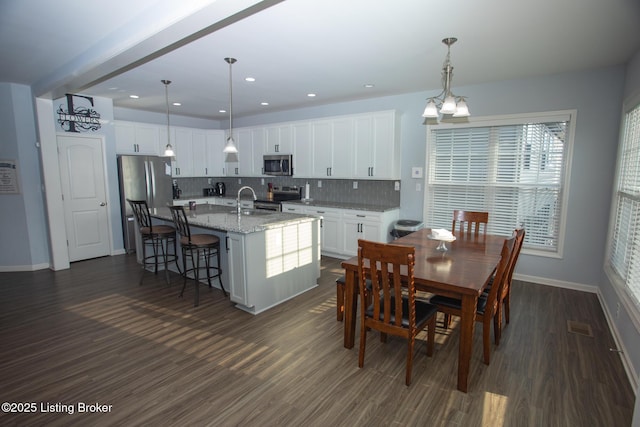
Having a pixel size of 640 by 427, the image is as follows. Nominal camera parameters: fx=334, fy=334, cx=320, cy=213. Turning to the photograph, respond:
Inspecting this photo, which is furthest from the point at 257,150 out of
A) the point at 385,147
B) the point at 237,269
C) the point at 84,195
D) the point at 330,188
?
the point at 237,269

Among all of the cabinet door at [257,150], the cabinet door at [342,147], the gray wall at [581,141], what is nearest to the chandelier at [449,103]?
the gray wall at [581,141]

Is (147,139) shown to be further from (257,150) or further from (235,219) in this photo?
(235,219)

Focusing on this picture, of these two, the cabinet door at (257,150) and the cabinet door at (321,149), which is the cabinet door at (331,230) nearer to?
the cabinet door at (321,149)

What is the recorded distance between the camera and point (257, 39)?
298 centimetres

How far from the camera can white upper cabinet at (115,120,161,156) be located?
5.95 meters

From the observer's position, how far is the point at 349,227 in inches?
212

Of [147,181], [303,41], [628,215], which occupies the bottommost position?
[628,215]

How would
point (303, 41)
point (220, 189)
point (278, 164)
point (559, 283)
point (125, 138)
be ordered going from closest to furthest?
point (303, 41) < point (559, 283) < point (125, 138) < point (278, 164) < point (220, 189)

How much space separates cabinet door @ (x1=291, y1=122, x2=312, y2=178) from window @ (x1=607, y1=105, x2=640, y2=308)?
4220 millimetres

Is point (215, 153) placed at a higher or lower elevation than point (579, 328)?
higher

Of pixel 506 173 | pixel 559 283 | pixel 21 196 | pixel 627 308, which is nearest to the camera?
pixel 627 308

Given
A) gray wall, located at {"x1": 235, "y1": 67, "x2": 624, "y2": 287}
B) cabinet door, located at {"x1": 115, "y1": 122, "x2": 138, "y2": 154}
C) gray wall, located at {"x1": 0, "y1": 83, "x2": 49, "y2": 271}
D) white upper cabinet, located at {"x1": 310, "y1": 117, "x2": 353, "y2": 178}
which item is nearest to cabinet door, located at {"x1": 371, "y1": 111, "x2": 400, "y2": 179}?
white upper cabinet, located at {"x1": 310, "y1": 117, "x2": 353, "y2": 178}

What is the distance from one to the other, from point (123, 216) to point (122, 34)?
12.8 ft

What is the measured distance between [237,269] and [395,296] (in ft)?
5.89
